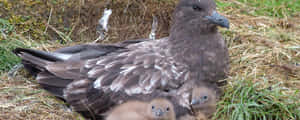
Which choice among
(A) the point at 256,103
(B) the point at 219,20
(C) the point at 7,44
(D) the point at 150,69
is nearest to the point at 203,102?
(A) the point at 256,103

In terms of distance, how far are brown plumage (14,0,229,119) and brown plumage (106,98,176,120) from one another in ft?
0.41

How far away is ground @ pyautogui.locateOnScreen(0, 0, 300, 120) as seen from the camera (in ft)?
10.9

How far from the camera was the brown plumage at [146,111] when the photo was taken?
3.12m

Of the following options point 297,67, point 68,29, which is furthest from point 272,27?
point 68,29

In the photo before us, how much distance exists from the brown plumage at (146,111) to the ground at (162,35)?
439 mm

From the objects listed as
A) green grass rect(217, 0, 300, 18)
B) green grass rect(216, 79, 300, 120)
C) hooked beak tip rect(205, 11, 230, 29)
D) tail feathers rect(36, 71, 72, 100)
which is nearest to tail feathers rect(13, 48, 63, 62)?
tail feathers rect(36, 71, 72, 100)

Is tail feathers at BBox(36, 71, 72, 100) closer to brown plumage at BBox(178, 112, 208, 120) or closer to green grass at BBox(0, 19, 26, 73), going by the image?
green grass at BBox(0, 19, 26, 73)

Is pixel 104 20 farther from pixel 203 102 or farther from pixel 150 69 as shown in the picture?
pixel 203 102

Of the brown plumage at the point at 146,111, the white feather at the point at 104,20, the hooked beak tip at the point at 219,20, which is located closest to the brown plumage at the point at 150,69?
the hooked beak tip at the point at 219,20

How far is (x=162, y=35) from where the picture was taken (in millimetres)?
5055

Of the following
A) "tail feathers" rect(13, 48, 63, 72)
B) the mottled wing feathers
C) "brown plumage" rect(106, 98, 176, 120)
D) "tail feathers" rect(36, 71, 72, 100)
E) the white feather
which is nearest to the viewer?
"brown plumage" rect(106, 98, 176, 120)

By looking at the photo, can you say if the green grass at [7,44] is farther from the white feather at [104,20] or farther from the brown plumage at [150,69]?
the white feather at [104,20]

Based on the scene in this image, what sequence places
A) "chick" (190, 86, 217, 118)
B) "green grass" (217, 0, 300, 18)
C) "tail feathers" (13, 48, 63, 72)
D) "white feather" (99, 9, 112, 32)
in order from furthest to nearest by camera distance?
"green grass" (217, 0, 300, 18)
"white feather" (99, 9, 112, 32)
"tail feathers" (13, 48, 63, 72)
"chick" (190, 86, 217, 118)

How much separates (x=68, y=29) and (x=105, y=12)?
51 cm
